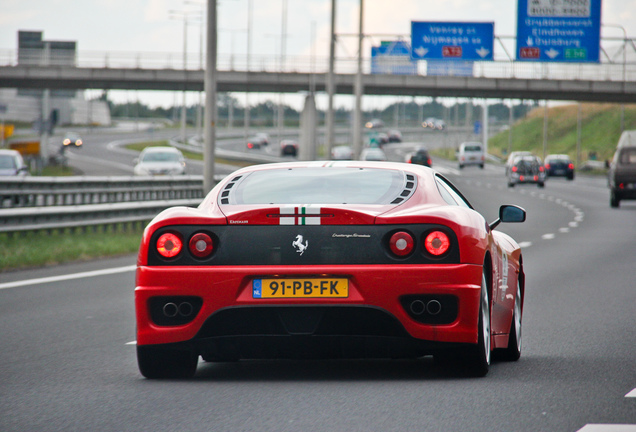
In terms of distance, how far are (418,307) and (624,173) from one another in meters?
29.8

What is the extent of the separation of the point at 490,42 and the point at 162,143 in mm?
49568

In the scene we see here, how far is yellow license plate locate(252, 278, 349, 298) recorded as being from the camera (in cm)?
616

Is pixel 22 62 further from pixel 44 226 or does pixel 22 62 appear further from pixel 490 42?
pixel 44 226

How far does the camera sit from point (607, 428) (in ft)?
17.1

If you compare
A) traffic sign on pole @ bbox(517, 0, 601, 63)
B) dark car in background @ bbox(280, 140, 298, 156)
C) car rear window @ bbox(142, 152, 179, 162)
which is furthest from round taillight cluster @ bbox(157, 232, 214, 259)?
dark car in background @ bbox(280, 140, 298, 156)

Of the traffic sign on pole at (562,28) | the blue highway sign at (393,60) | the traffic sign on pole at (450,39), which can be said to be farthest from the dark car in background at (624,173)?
the blue highway sign at (393,60)

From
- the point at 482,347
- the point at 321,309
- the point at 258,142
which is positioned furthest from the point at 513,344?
the point at 258,142

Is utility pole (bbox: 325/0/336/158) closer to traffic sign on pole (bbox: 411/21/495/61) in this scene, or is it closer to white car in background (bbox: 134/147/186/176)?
white car in background (bbox: 134/147/186/176)

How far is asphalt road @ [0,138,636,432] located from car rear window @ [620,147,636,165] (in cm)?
2437

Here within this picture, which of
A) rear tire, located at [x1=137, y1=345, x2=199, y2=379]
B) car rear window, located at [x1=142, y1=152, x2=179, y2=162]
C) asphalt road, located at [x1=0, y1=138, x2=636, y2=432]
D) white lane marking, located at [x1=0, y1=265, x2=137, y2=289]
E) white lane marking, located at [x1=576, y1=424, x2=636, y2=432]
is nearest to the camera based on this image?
white lane marking, located at [x1=576, y1=424, x2=636, y2=432]

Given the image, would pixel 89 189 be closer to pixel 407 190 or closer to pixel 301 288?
pixel 407 190

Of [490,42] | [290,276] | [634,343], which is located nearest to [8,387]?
[290,276]

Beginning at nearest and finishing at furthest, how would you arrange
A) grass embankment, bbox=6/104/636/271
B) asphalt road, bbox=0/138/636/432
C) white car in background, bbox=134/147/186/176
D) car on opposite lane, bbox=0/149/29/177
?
1. asphalt road, bbox=0/138/636/432
2. grass embankment, bbox=6/104/636/271
3. car on opposite lane, bbox=0/149/29/177
4. white car in background, bbox=134/147/186/176

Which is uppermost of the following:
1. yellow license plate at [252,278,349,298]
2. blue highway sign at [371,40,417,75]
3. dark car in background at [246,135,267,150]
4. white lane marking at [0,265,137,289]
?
blue highway sign at [371,40,417,75]
